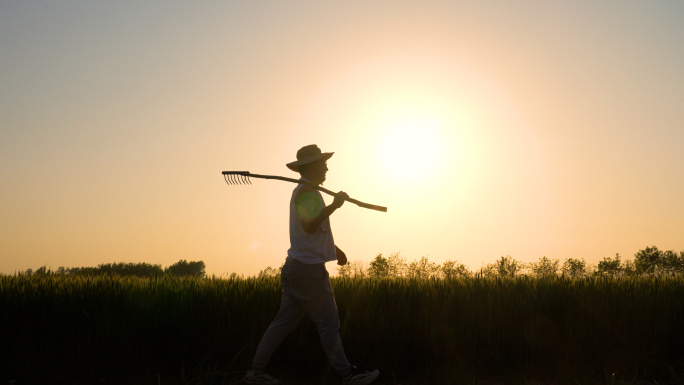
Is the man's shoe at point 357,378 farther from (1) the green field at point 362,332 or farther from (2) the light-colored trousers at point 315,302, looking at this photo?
(1) the green field at point 362,332

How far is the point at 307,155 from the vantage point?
6586 mm

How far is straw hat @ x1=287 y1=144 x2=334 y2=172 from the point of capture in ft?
21.2

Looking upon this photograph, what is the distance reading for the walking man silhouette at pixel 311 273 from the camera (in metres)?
6.24

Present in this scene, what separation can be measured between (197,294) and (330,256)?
300cm

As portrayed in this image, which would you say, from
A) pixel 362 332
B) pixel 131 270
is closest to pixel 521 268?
pixel 362 332

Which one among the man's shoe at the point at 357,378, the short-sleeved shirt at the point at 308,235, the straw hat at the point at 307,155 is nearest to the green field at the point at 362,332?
the man's shoe at the point at 357,378

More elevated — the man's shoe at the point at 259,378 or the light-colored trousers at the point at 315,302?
the light-colored trousers at the point at 315,302

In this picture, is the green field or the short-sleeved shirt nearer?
the short-sleeved shirt

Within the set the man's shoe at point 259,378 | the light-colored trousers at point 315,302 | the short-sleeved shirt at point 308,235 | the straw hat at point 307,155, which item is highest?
the straw hat at point 307,155

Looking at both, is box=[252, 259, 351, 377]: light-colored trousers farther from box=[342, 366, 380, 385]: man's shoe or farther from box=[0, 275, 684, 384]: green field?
box=[0, 275, 684, 384]: green field

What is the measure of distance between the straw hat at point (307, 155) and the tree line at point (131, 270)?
4777 mm

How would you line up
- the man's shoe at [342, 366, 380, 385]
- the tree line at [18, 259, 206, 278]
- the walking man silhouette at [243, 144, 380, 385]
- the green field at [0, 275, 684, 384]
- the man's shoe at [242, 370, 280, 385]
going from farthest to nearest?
1. the tree line at [18, 259, 206, 278]
2. the green field at [0, 275, 684, 384]
3. the man's shoe at [242, 370, 280, 385]
4. the man's shoe at [342, 366, 380, 385]
5. the walking man silhouette at [243, 144, 380, 385]

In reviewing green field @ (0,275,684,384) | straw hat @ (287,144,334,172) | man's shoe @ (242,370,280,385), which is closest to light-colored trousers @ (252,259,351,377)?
man's shoe @ (242,370,280,385)

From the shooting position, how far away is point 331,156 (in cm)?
663
